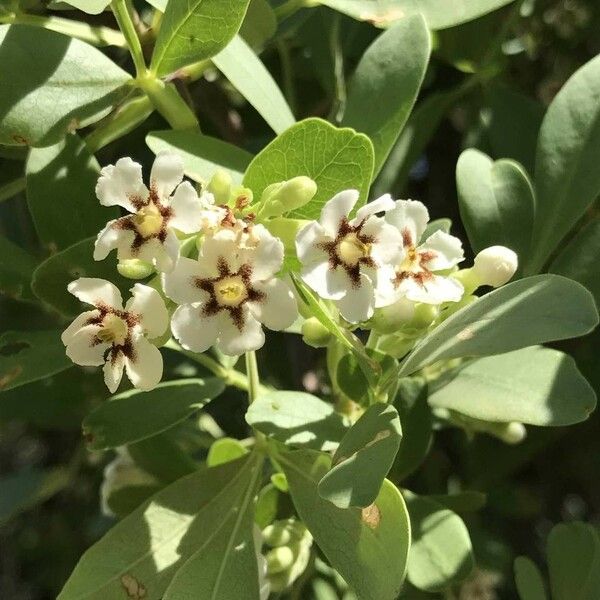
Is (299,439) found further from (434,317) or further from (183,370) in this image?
(183,370)

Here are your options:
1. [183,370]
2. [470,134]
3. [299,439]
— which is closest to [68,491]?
[183,370]

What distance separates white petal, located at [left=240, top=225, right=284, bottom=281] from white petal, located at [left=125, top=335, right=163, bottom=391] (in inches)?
4.6

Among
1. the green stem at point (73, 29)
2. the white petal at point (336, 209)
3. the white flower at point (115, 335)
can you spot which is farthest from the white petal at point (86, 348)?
the green stem at point (73, 29)

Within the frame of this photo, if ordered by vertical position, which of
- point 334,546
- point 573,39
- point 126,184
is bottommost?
point 573,39

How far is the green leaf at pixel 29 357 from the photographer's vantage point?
93 cm

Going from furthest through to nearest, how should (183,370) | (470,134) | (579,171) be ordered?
(470,134), (183,370), (579,171)

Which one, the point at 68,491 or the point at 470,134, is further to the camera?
the point at 68,491

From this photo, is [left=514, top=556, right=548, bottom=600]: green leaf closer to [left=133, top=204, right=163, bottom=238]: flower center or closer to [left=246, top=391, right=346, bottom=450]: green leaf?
[left=246, top=391, right=346, bottom=450]: green leaf

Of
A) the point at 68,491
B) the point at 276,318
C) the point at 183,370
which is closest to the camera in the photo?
the point at 276,318

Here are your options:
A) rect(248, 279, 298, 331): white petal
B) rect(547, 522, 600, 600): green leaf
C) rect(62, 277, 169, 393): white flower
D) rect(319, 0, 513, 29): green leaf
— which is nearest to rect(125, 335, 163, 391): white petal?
rect(62, 277, 169, 393): white flower

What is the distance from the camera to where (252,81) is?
0.95 m

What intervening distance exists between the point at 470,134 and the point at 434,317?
0.71 meters

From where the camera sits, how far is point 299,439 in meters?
0.87

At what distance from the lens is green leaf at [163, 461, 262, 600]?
851 millimetres
